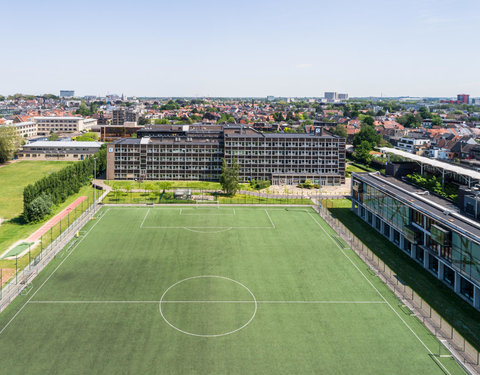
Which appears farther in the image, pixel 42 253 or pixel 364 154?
pixel 364 154

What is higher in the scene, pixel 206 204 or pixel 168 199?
pixel 168 199

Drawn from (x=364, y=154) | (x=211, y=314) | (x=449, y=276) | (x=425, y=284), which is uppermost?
(x=364, y=154)

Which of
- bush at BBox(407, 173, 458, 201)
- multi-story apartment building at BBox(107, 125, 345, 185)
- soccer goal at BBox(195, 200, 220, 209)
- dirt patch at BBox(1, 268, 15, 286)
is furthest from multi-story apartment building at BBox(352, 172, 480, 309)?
dirt patch at BBox(1, 268, 15, 286)

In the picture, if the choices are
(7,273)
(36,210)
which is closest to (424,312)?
(7,273)

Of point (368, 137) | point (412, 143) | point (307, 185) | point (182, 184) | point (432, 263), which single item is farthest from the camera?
point (412, 143)

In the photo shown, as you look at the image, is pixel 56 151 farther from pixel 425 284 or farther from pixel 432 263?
pixel 425 284

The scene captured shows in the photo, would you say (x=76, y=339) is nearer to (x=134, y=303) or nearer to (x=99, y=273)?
(x=134, y=303)
